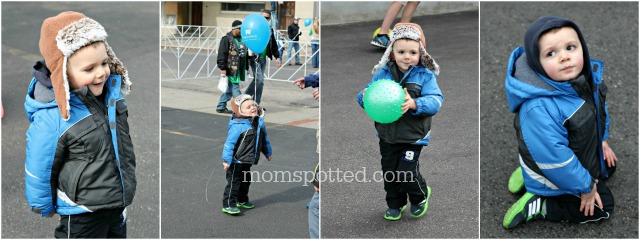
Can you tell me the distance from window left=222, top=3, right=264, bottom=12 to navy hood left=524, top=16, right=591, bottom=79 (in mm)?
1342

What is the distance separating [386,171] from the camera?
3.54m

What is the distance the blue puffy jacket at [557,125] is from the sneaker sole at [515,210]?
0.33ft

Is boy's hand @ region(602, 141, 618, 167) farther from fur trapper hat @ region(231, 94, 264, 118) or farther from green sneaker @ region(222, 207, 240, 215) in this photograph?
green sneaker @ region(222, 207, 240, 215)

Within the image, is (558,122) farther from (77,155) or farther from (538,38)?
(77,155)

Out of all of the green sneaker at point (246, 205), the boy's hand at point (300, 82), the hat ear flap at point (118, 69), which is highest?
the hat ear flap at point (118, 69)

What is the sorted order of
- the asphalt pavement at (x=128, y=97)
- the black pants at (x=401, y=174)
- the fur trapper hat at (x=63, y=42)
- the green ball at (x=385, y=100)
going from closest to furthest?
the fur trapper hat at (x=63, y=42), the green ball at (x=385, y=100), the black pants at (x=401, y=174), the asphalt pavement at (x=128, y=97)

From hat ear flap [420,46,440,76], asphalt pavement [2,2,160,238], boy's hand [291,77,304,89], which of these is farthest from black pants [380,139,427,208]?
asphalt pavement [2,2,160,238]

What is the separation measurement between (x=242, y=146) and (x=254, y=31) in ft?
2.11

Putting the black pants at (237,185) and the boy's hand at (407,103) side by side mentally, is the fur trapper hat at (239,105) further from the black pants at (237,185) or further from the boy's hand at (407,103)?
the boy's hand at (407,103)

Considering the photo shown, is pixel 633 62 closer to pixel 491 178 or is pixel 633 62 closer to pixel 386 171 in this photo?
pixel 491 178

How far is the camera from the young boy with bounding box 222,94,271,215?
3695 mm

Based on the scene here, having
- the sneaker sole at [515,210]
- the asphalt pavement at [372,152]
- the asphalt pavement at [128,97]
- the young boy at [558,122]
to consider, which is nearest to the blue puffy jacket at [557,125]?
the young boy at [558,122]

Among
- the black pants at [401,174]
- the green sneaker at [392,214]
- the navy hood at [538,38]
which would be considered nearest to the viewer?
the navy hood at [538,38]

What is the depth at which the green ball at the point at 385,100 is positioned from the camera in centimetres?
311
